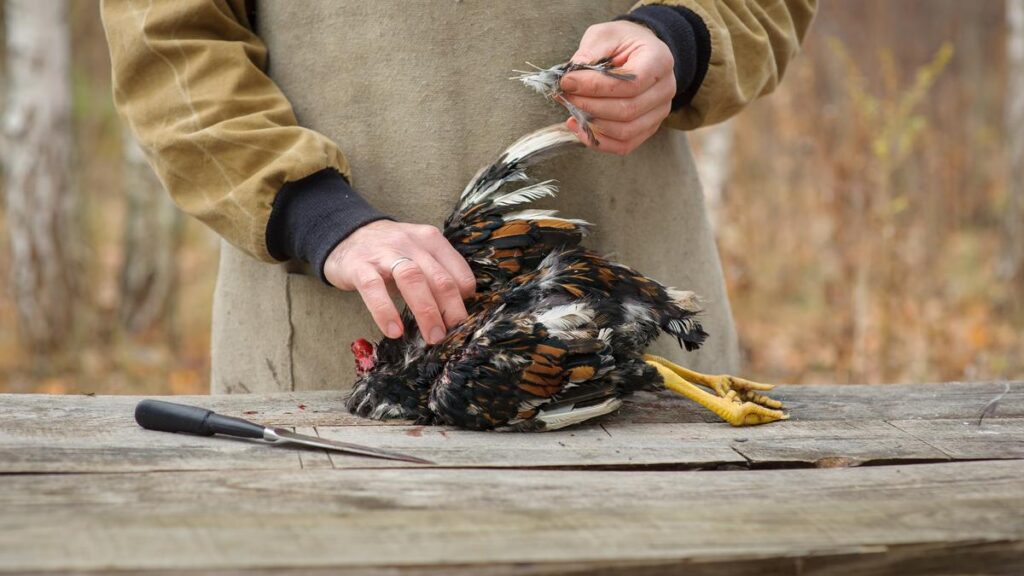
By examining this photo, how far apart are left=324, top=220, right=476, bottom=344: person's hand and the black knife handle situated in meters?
0.31

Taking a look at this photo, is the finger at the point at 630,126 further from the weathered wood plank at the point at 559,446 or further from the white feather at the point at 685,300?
the weathered wood plank at the point at 559,446

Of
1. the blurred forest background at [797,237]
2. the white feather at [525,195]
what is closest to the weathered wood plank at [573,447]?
the white feather at [525,195]

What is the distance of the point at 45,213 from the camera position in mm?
6594

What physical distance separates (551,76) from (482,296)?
0.43 meters

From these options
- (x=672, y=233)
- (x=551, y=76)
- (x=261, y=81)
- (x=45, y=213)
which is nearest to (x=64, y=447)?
(x=261, y=81)

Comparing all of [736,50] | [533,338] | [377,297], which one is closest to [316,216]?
[377,297]

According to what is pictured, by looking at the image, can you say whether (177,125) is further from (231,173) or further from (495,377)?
(495,377)

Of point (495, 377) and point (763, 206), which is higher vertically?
point (495, 377)

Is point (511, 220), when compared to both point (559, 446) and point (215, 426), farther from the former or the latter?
point (215, 426)

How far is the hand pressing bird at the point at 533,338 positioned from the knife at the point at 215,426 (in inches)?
8.8

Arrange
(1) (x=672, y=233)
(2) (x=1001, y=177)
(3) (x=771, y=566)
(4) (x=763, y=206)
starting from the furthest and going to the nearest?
(2) (x=1001, y=177), (4) (x=763, y=206), (1) (x=672, y=233), (3) (x=771, y=566)

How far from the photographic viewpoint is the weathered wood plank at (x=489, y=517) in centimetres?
115

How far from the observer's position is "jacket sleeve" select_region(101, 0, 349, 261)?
1932 millimetres

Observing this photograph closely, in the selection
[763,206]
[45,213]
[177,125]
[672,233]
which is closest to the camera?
[177,125]
